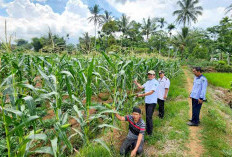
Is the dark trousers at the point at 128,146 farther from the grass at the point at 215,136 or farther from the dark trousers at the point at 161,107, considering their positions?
the dark trousers at the point at 161,107

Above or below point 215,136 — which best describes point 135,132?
above

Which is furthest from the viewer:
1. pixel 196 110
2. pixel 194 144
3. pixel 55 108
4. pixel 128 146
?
pixel 196 110

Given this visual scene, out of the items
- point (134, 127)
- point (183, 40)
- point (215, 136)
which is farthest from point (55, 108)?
point (183, 40)

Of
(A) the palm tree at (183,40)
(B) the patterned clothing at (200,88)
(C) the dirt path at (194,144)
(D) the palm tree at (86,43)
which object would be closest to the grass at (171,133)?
(C) the dirt path at (194,144)

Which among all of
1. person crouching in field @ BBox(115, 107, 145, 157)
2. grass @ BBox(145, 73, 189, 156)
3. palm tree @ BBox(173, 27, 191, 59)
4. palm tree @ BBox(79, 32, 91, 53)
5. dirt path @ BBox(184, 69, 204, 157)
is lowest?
dirt path @ BBox(184, 69, 204, 157)

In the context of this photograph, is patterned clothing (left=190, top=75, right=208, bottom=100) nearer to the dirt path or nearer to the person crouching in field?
the dirt path

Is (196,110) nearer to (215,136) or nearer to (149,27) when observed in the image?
(215,136)

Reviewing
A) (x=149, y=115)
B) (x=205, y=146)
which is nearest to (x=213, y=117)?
(x=205, y=146)

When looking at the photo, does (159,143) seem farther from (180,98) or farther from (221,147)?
(180,98)

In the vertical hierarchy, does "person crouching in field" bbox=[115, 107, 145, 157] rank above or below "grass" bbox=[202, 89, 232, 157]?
above

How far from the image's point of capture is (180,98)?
255 inches

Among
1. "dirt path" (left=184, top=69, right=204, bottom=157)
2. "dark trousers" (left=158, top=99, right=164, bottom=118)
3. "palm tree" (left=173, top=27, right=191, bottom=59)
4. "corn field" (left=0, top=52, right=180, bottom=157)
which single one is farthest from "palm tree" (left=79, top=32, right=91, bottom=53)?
"palm tree" (left=173, top=27, right=191, bottom=59)

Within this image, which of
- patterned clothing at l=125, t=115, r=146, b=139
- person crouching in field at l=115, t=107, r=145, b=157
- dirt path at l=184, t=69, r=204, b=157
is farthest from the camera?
dirt path at l=184, t=69, r=204, b=157

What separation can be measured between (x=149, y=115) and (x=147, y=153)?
0.85 meters
